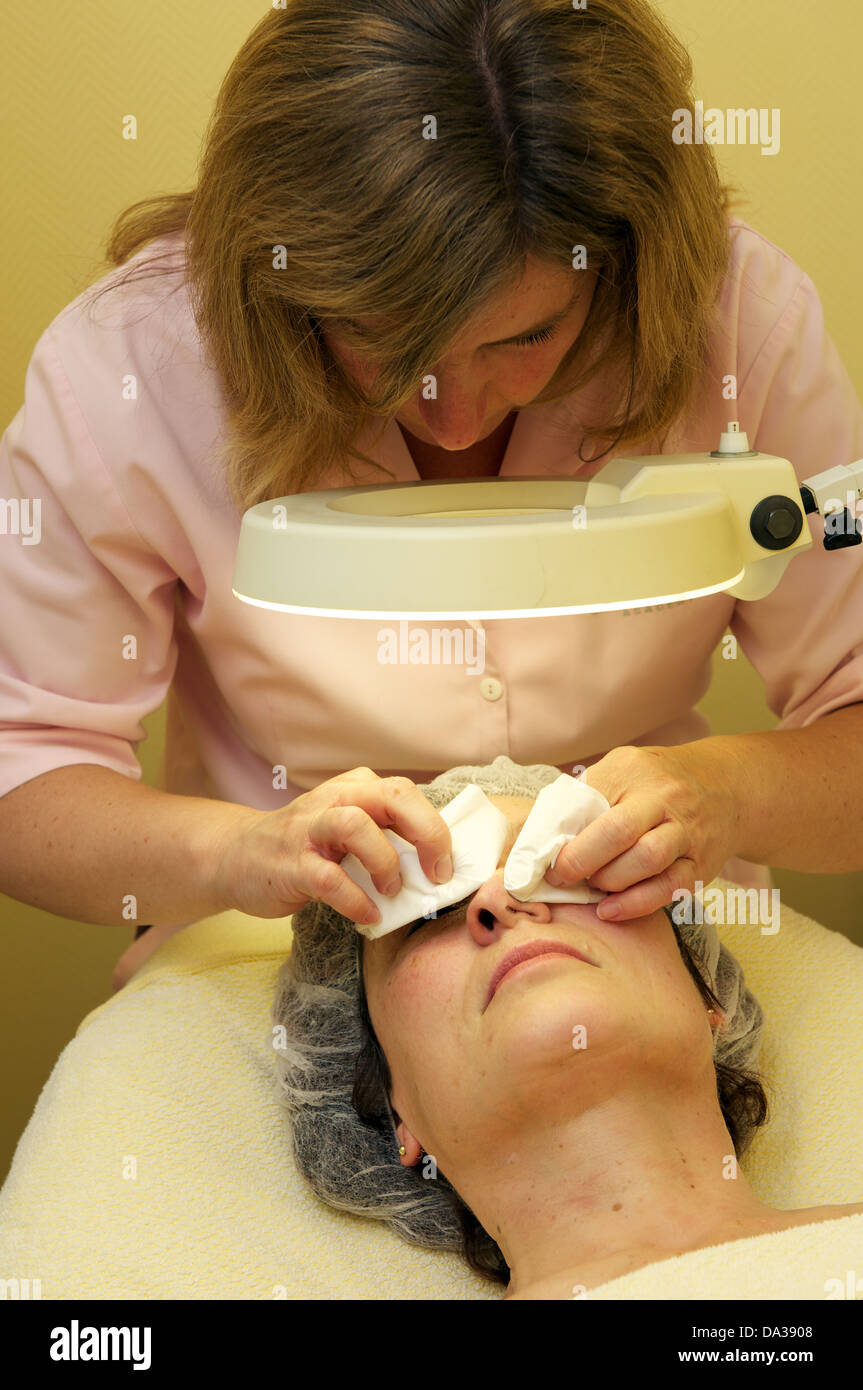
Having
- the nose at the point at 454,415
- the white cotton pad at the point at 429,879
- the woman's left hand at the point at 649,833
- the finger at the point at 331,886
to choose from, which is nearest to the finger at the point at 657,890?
the woman's left hand at the point at 649,833

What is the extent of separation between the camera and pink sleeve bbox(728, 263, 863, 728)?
4.96ft

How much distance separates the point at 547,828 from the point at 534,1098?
0.83ft

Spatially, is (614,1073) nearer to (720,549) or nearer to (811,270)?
(720,549)

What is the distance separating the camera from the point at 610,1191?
126 cm

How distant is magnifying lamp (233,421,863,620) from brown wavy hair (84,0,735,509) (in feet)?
0.51

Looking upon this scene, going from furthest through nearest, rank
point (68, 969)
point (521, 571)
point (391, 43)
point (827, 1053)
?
1. point (68, 969)
2. point (827, 1053)
3. point (391, 43)
4. point (521, 571)

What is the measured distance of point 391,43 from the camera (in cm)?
95

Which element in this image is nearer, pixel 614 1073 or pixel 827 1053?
pixel 614 1073

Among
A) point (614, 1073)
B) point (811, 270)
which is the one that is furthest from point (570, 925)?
point (811, 270)

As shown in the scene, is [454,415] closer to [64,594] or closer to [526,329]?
[526,329]

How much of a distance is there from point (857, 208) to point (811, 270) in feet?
0.39

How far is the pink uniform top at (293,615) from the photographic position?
1477 mm

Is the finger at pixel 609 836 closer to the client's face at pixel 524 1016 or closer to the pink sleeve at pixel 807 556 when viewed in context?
the client's face at pixel 524 1016
